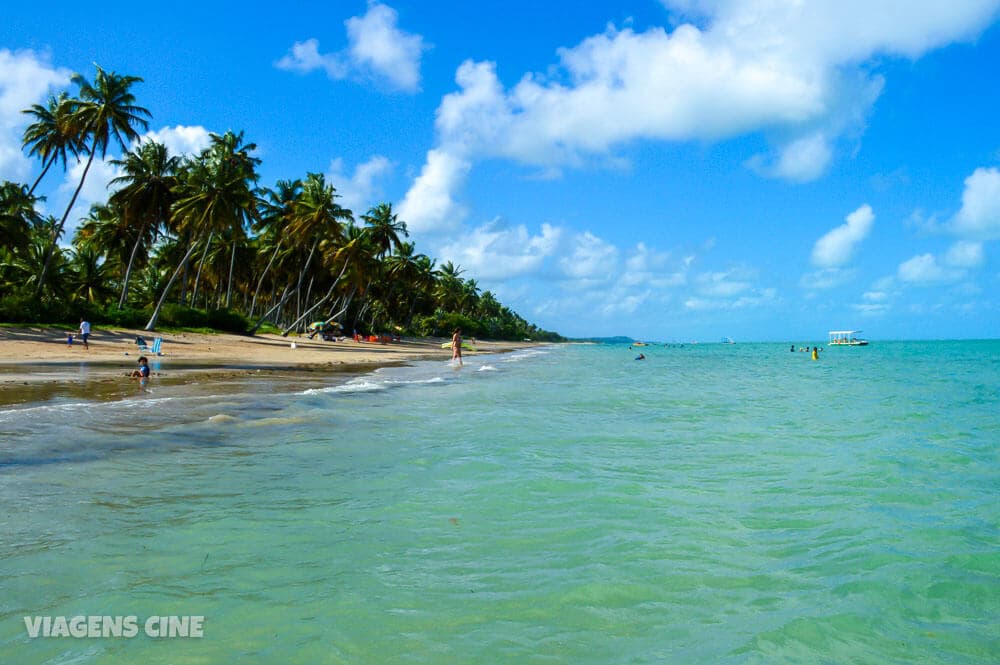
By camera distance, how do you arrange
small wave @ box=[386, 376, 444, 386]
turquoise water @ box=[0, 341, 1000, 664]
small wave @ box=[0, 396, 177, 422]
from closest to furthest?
turquoise water @ box=[0, 341, 1000, 664] < small wave @ box=[0, 396, 177, 422] < small wave @ box=[386, 376, 444, 386]

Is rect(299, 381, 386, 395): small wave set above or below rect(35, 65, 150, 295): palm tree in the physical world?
below

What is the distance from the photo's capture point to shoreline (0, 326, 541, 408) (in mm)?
14832

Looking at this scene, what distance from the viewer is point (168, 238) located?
159 ft

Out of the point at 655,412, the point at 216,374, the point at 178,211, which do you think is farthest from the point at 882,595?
the point at 178,211

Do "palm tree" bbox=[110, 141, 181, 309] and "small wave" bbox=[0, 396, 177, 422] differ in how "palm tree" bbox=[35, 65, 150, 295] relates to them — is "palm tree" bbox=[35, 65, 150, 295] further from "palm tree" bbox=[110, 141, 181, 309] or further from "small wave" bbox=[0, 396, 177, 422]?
"small wave" bbox=[0, 396, 177, 422]

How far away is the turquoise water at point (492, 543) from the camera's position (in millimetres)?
3402

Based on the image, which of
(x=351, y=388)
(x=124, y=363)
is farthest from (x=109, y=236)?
(x=351, y=388)

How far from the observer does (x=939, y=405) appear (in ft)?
54.0

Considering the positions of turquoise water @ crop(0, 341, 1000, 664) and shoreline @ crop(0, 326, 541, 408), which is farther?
shoreline @ crop(0, 326, 541, 408)

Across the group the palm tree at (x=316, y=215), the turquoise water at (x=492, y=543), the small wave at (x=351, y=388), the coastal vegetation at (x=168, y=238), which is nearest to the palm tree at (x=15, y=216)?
the coastal vegetation at (x=168, y=238)

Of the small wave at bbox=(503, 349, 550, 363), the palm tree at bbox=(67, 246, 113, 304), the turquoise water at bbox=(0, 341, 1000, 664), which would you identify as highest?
the palm tree at bbox=(67, 246, 113, 304)

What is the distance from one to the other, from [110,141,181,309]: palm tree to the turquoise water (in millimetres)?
36435

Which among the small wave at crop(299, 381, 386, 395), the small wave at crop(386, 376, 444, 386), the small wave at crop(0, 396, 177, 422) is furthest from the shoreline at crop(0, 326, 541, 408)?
the small wave at crop(386, 376, 444, 386)

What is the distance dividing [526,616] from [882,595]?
8.24 feet
